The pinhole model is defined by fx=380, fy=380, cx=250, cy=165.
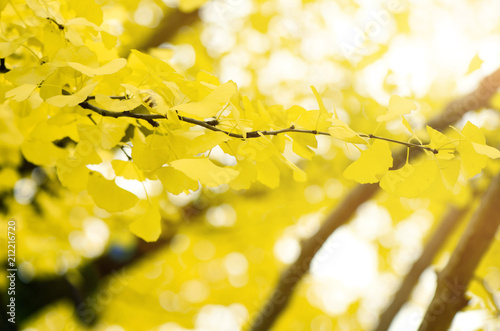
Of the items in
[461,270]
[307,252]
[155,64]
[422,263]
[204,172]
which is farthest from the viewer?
[422,263]

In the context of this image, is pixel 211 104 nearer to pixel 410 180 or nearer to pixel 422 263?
pixel 410 180

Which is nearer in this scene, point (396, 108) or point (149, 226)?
point (396, 108)

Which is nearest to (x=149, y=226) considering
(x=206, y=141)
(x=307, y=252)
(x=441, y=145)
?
(x=206, y=141)

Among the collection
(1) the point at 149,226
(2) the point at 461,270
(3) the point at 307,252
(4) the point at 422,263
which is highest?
(1) the point at 149,226

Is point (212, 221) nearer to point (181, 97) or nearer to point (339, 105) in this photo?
point (339, 105)

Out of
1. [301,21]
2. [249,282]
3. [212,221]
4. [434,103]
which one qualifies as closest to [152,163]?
[434,103]

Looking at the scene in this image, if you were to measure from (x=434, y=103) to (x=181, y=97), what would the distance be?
78.7 inches

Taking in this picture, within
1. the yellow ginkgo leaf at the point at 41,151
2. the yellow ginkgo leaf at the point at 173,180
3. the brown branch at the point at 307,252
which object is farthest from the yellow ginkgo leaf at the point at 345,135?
the brown branch at the point at 307,252

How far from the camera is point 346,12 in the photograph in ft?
8.57

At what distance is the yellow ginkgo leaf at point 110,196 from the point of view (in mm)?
666

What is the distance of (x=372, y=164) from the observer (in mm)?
595

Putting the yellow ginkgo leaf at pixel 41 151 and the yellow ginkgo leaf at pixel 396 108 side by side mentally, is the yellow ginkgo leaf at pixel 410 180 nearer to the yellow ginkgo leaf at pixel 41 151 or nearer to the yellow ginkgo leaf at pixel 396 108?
the yellow ginkgo leaf at pixel 396 108

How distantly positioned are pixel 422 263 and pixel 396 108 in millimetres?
1727

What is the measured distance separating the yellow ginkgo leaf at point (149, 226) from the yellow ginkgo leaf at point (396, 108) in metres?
0.41
